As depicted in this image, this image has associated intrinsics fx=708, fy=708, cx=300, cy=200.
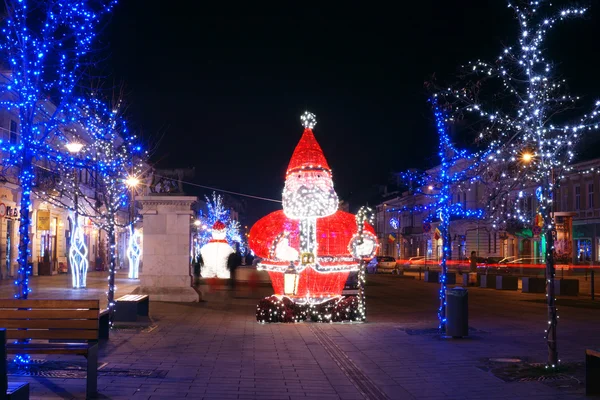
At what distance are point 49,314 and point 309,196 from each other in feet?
26.0

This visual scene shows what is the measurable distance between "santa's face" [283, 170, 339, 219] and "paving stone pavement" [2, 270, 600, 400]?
2490 millimetres

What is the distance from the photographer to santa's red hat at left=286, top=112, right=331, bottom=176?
15.9 meters

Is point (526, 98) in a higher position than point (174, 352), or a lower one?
higher

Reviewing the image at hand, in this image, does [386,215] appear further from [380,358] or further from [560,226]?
[380,358]

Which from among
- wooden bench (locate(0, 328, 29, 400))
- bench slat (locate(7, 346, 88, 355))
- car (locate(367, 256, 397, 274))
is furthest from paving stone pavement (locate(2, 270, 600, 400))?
car (locate(367, 256, 397, 274))

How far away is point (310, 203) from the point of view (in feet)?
51.1

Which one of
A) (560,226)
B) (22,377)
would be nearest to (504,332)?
(22,377)

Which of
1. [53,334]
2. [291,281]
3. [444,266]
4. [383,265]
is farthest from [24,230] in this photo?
[383,265]

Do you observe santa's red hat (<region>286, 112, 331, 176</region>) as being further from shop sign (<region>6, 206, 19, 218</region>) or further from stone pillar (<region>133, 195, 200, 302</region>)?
shop sign (<region>6, 206, 19, 218</region>)

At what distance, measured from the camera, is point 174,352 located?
36.7 ft

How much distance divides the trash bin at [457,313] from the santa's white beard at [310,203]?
367cm

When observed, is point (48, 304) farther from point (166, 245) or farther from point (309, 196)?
point (166, 245)

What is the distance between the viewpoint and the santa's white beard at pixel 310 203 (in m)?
15.6

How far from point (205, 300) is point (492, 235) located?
44.2m
